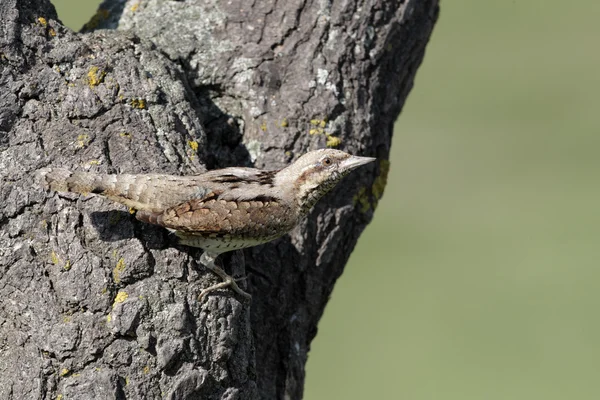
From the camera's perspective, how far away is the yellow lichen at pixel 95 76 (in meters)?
4.25

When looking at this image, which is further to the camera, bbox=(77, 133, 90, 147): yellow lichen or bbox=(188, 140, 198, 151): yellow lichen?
bbox=(188, 140, 198, 151): yellow lichen

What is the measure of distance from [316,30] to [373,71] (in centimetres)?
39

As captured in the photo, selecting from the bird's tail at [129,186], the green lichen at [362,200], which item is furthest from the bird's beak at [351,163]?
the bird's tail at [129,186]

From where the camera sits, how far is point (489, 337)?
1075cm

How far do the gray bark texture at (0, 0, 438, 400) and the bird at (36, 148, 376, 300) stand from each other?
0.33 feet

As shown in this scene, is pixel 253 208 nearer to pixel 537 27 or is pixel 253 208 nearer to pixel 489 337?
pixel 489 337

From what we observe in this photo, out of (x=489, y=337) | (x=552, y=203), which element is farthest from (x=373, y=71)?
(x=552, y=203)

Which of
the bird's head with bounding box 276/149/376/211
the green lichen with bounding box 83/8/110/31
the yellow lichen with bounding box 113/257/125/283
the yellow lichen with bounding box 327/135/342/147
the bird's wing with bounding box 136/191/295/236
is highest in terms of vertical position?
the green lichen with bounding box 83/8/110/31

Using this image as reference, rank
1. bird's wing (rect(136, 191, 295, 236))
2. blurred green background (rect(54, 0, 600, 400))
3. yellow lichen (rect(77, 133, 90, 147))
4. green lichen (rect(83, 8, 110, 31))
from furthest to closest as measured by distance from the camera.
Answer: blurred green background (rect(54, 0, 600, 400)), green lichen (rect(83, 8, 110, 31)), yellow lichen (rect(77, 133, 90, 147)), bird's wing (rect(136, 191, 295, 236))

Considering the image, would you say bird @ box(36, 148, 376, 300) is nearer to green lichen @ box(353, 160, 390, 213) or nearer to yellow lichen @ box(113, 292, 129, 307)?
yellow lichen @ box(113, 292, 129, 307)

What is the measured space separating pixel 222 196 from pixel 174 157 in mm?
303

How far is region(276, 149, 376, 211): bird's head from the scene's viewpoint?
14.5 ft

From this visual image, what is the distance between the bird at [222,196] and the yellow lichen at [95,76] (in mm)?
567

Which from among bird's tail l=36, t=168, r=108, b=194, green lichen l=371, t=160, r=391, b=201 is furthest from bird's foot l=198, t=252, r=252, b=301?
green lichen l=371, t=160, r=391, b=201
